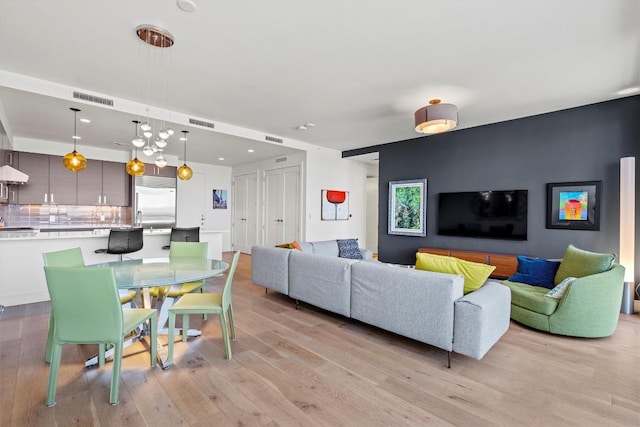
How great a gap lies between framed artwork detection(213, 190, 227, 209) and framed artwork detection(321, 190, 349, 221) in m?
3.57

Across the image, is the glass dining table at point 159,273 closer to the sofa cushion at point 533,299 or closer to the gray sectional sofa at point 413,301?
the gray sectional sofa at point 413,301

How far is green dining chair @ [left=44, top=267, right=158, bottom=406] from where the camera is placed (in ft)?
6.17

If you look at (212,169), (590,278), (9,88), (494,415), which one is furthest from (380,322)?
(212,169)

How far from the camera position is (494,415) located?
1868 millimetres

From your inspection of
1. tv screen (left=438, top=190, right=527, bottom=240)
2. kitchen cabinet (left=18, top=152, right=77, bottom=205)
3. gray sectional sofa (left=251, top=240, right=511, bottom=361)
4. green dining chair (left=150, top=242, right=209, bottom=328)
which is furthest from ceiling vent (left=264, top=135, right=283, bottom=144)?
kitchen cabinet (left=18, top=152, right=77, bottom=205)

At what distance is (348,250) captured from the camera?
5223 millimetres

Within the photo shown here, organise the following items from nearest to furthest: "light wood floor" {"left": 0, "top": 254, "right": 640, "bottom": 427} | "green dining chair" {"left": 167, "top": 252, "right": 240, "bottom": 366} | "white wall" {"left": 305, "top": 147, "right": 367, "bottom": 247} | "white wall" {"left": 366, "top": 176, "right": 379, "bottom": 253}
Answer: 1. "light wood floor" {"left": 0, "top": 254, "right": 640, "bottom": 427}
2. "green dining chair" {"left": 167, "top": 252, "right": 240, "bottom": 366}
3. "white wall" {"left": 305, "top": 147, "right": 367, "bottom": 247}
4. "white wall" {"left": 366, "top": 176, "right": 379, "bottom": 253}

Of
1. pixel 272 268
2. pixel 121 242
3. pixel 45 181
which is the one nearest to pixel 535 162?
pixel 272 268

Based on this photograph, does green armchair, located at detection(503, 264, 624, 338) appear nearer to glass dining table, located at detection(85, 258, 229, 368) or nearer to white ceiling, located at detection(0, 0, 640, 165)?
white ceiling, located at detection(0, 0, 640, 165)

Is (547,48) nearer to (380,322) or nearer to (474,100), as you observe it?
(474,100)

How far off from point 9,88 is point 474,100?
5795 millimetres

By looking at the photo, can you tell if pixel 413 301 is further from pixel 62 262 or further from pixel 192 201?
pixel 192 201

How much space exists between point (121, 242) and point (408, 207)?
5209 mm

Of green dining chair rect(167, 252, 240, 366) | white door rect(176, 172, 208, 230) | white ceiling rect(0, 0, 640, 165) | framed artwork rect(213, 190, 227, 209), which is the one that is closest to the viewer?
white ceiling rect(0, 0, 640, 165)
